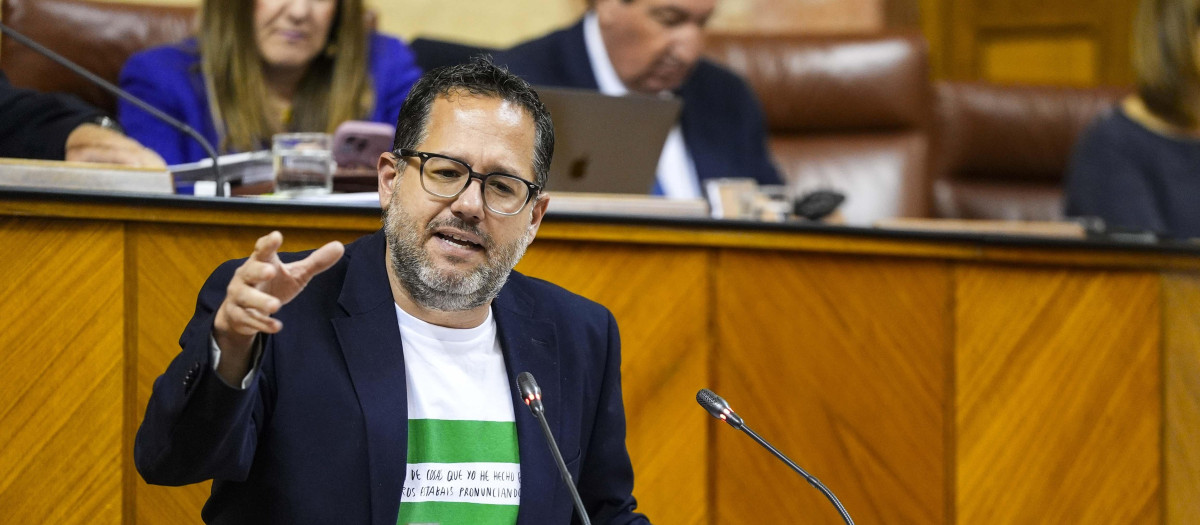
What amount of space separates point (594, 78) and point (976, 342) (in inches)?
48.1

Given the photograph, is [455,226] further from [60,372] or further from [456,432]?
[60,372]

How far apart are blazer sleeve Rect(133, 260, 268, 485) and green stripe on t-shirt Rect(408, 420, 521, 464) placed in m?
0.18

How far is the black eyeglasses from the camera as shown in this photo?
4.09 ft

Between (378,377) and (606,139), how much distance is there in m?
0.94

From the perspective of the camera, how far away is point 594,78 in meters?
2.70

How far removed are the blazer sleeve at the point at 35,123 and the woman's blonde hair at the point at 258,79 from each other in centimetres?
40

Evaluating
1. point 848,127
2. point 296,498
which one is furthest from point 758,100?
point 296,498

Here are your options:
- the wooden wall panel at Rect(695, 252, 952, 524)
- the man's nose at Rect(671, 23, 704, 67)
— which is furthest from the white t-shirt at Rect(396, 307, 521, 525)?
the man's nose at Rect(671, 23, 704, 67)

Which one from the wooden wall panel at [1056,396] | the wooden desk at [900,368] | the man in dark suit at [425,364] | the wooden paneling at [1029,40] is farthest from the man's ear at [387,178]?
the wooden paneling at [1029,40]

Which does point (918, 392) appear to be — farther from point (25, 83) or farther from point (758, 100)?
point (25, 83)

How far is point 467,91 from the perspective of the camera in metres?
1.28

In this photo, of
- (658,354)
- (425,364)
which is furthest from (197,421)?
(658,354)

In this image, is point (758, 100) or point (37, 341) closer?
point (37, 341)

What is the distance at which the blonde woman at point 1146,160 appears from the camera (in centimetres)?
283
